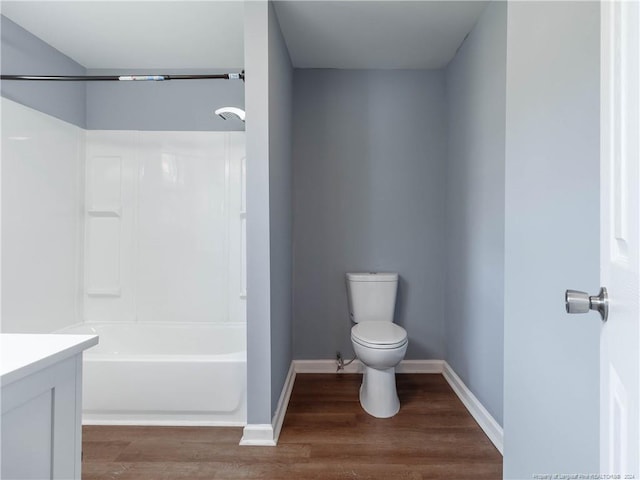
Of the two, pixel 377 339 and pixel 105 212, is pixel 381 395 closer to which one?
pixel 377 339

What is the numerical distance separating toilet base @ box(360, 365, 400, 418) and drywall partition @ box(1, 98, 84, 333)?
2198 millimetres

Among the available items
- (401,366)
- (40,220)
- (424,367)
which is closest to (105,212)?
(40,220)

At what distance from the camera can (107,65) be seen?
262 centimetres

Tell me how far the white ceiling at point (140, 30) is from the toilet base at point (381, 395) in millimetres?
2296

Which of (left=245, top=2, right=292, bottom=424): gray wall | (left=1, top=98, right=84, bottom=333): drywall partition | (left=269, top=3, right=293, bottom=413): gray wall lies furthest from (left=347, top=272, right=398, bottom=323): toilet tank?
(left=1, top=98, right=84, bottom=333): drywall partition

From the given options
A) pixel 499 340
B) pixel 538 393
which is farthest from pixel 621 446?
pixel 499 340

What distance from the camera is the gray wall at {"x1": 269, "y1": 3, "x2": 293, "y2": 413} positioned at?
1832mm

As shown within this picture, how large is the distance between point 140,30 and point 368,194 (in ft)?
6.14

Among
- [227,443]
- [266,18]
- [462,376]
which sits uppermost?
[266,18]

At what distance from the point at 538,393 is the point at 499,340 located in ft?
2.73

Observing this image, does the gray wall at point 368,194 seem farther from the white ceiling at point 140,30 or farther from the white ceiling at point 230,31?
the white ceiling at point 140,30

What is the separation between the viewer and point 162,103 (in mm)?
2648

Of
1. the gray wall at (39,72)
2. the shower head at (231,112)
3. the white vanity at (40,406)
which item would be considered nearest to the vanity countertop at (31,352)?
the white vanity at (40,406)

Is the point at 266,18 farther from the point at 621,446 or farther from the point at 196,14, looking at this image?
the point at 621,446
